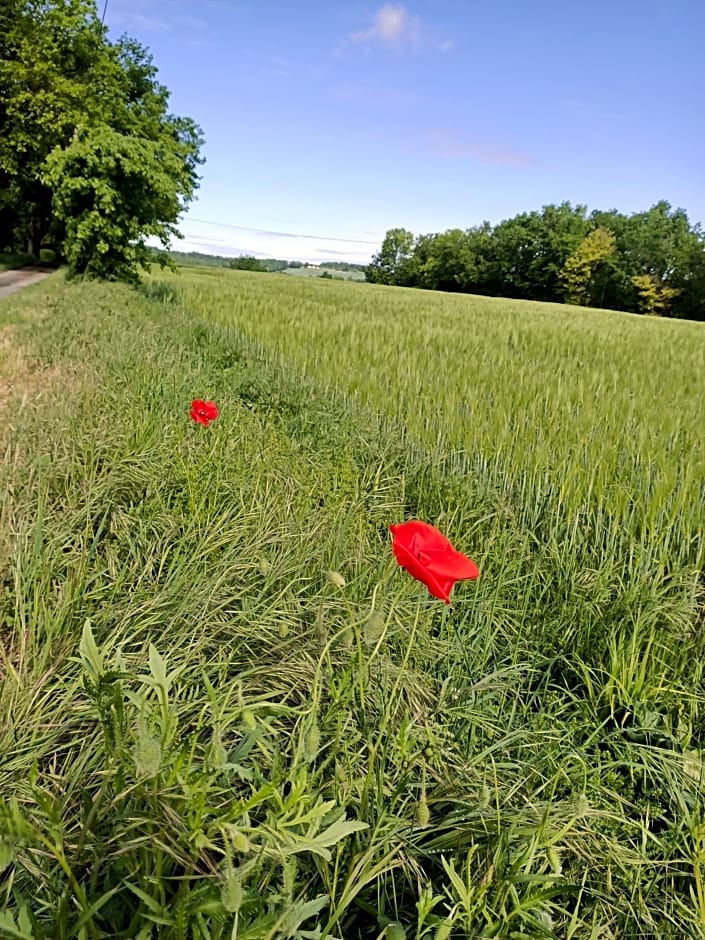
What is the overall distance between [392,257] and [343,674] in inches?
3544

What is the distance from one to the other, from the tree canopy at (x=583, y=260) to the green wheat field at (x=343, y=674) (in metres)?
54.7

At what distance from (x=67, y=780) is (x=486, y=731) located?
2.83ft

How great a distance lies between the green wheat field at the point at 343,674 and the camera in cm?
77

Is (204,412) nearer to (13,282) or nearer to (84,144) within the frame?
(84,144)

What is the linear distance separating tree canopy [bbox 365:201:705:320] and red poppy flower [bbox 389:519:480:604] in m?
56.0

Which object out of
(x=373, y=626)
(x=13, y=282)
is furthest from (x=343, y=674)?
(x=13, y=282)

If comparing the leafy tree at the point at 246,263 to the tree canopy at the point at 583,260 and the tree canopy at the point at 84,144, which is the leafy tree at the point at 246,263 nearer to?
the tree canopy at the point at 583,260

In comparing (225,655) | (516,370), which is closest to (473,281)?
(516,370)

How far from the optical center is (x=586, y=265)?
179 feet

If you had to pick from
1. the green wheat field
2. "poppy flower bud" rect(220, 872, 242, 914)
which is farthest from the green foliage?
"poppy flower bud" rect(220, 872, 242, 914)

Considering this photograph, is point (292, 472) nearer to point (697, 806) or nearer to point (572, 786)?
point (572, 786)

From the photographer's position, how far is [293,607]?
1475 mm


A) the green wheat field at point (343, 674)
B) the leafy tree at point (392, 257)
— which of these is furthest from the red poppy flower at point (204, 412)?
the leafy tree at point (392, 257)

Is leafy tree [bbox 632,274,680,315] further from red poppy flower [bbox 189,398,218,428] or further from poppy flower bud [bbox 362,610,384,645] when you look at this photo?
poppy flower bud [bbox 362,610,384,645]
